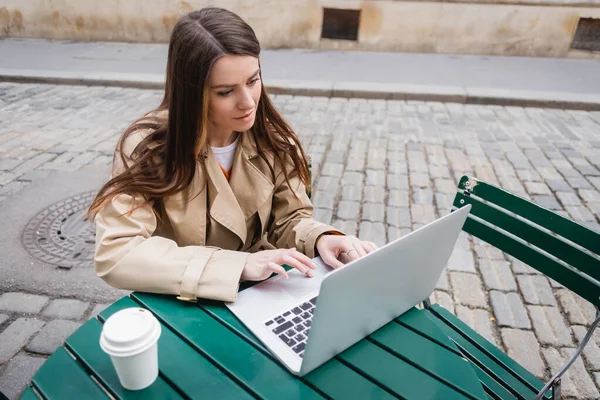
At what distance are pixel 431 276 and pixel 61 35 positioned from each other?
9986 mm

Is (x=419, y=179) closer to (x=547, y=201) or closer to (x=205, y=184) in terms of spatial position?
(x=547, y=201)

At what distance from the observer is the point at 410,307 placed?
1.44m

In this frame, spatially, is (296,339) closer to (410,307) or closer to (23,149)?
(410,307)

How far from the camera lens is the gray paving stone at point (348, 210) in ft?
12.0

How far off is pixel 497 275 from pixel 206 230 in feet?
7.17

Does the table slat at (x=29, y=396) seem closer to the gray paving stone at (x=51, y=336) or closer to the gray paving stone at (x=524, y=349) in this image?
the gray paving stone at (x=51, y=336)

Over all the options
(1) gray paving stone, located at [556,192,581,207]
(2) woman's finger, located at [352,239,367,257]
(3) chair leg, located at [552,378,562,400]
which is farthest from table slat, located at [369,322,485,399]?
(1) gray paving stone, located at [556,192,581,207]

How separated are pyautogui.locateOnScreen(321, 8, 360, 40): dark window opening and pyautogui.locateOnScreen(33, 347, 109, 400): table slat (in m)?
8.67

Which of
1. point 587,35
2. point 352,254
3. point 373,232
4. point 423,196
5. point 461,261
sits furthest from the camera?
point 587,35

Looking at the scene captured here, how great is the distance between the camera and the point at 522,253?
186 centimetres

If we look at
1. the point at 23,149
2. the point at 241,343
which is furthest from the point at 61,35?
the point at 241,343

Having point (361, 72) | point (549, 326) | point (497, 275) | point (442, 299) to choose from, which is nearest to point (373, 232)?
point (442, 299)

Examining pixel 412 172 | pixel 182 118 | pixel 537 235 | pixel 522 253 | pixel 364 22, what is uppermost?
pixel 182 118

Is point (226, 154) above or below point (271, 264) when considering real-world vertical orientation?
above
